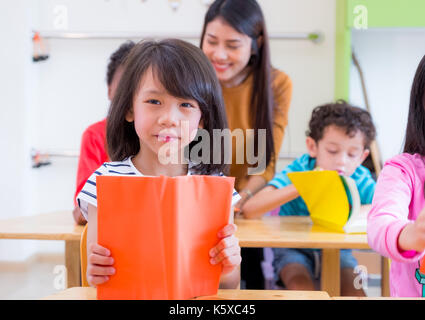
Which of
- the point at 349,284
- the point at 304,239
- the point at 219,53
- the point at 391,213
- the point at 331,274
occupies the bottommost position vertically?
the point at 349,284

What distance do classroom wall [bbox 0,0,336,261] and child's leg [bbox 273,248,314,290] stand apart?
104 cm

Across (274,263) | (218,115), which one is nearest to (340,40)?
(274,263)

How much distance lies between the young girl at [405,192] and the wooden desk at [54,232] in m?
0.61

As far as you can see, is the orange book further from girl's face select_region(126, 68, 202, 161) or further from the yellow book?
the yellow book

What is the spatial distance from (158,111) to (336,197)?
589 millimetres

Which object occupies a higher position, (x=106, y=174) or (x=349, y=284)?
(x=106, y=174)

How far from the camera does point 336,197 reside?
117 centimetres

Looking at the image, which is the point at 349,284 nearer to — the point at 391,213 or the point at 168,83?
the point at 391,213

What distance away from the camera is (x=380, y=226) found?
2.23ft

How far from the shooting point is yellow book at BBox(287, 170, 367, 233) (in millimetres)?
1153

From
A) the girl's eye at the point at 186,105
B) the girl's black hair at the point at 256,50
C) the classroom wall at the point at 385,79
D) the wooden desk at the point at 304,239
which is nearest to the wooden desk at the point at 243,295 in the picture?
the girl's eye at the point at 186,105

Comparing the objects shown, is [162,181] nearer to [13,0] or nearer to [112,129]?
[112,129]

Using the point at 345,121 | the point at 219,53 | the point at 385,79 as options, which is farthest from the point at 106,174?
the point at 385,79
